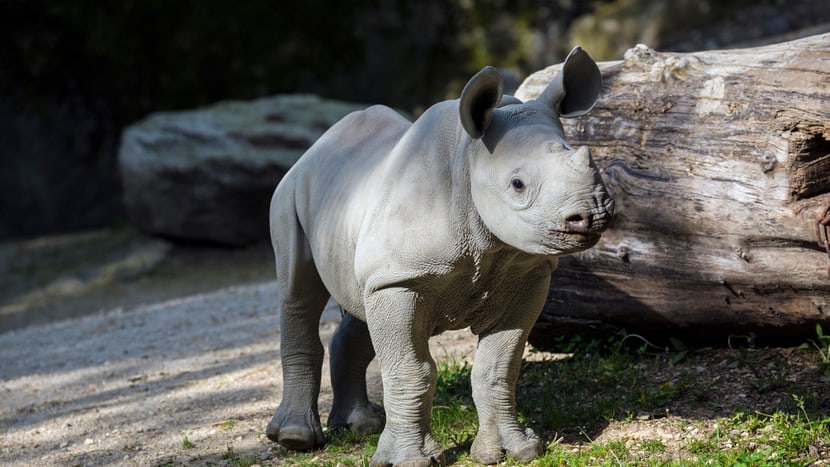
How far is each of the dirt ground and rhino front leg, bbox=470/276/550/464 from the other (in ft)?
1.51

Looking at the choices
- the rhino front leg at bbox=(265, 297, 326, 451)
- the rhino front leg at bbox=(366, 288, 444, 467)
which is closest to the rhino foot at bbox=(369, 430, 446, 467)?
the rhino front leg at bbox=(366, 288, 444, 467)

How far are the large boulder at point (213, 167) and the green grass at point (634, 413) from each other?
8021 mm

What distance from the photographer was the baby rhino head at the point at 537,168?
3471mm

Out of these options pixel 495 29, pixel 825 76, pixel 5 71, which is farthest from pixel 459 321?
pixel 5 71

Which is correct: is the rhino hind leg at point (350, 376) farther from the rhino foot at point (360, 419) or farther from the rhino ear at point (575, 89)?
the rhino ear at point (575, 89)

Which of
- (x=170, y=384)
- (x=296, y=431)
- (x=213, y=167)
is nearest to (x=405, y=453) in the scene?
(x=296, y=431)

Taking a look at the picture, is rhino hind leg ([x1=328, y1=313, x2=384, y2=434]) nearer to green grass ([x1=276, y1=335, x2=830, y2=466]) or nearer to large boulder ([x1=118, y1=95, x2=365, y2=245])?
green grass ([x1=276, y1=335, x2=830, y2=466])

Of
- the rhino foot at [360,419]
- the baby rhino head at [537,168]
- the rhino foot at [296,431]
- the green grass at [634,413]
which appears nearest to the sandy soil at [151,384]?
the rhino foot at [296,431]

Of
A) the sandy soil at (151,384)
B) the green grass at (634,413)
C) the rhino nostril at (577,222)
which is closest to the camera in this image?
the rhino nostril at (577,222)

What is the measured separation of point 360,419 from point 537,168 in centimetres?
194

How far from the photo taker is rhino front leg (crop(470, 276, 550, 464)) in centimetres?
429

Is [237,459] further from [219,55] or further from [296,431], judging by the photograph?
[219,55]

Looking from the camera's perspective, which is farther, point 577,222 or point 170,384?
point 170,384

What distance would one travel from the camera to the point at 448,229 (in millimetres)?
3885
